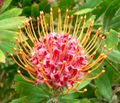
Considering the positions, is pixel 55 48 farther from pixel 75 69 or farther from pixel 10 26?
pixel 10 26

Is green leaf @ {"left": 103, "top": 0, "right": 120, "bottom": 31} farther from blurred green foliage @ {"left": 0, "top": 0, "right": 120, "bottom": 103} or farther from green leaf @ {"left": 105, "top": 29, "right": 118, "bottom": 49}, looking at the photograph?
green leaf @ {"left": 105, "top": 29, "right": 118, "bottom": 49}

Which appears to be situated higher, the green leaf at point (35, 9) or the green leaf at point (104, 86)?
the green leaf at point (35, 9)

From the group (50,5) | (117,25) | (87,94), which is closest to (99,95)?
(87,94)

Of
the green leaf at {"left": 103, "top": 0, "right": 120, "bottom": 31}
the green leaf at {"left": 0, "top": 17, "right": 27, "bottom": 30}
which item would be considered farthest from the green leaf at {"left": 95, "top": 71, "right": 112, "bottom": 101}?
the green leaf at {"left": 0, "top": 17, "right": 27, "bottom": 30}

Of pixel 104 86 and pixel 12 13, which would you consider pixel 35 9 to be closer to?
pixel 12 13

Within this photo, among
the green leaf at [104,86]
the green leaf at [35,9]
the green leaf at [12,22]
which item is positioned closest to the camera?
the green leaf at [12,22]

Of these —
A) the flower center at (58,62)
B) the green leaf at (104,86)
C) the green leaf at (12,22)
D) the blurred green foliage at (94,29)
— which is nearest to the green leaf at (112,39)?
the blurred green foliage at (94,29)

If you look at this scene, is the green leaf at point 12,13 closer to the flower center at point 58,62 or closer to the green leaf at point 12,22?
the green leaf at point 12,22
